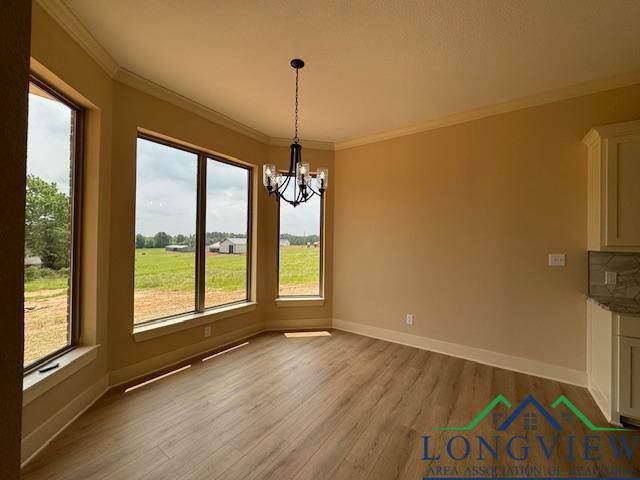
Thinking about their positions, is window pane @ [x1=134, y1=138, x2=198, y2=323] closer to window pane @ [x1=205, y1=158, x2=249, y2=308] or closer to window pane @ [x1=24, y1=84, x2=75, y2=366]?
window pane @ [x1=205, y1=158, x2=249, y2=308]

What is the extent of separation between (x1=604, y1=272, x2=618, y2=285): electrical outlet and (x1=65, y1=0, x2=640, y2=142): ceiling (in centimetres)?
185

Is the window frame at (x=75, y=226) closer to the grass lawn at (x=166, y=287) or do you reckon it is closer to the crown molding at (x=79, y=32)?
the grass lawn at (x=166, y=287)

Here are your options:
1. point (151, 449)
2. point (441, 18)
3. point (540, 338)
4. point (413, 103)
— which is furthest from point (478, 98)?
point (151, 449)

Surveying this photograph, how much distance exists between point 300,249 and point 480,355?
2.78 metres

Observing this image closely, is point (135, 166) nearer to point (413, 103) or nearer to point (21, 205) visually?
point (21, 205)

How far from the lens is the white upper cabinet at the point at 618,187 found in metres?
2.28

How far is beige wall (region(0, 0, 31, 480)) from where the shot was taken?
1.64 ft

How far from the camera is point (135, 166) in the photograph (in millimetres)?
2717

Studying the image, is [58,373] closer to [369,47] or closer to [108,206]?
[108,206]

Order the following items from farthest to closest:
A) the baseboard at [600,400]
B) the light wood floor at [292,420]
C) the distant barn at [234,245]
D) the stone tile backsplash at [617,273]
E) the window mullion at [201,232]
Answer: the distant barn at [234,245], the window mullion at [201,232], the stone tile backsplash at [617,273], the baseboard at [600,400], the light wood floor at [292,420]

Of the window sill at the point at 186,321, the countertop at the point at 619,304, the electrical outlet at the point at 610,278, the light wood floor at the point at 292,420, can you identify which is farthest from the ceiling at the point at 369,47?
the light wood floor at the point at 292,420

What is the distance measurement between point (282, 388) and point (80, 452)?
145cm

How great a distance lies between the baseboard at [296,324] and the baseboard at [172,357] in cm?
27

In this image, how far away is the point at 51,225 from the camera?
2.08 m
